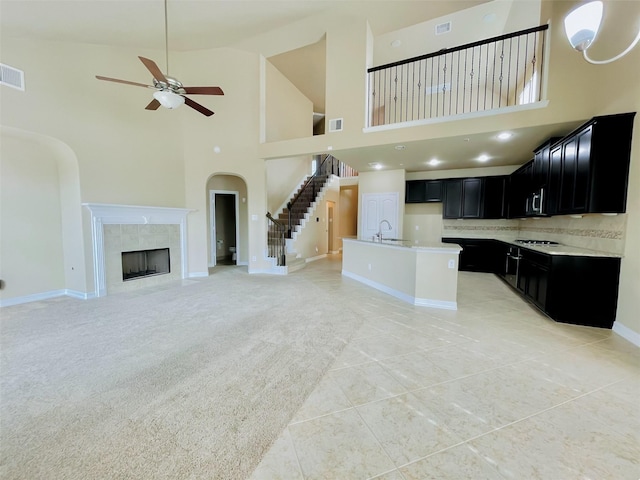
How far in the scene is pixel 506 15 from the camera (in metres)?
4.99

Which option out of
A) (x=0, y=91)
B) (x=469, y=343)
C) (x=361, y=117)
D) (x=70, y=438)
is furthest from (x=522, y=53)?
(x=0, y=91)

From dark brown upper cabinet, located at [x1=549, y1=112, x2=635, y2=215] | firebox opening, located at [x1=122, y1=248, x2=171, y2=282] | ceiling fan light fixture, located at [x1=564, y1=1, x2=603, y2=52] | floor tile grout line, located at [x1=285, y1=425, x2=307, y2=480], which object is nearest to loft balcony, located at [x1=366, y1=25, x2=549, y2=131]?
dark brown upper cabinet, located at [x1=549, y1=112, x2=635, y2=215]

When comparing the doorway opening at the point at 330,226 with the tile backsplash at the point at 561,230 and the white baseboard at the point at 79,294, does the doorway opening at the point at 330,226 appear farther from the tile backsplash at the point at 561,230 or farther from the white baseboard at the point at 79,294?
the white baseboard at the point at 79,294

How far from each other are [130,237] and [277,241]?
9.96ft

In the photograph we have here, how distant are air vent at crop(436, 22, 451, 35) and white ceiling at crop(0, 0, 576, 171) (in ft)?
1.81

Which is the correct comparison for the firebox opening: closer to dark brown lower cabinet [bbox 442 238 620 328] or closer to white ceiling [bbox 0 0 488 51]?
white ceiling [bbox 0 0 488 51]

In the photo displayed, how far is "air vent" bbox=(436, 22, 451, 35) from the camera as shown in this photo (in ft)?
17.0

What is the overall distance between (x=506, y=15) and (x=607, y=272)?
5005 millimetres

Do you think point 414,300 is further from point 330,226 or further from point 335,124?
point 330,226

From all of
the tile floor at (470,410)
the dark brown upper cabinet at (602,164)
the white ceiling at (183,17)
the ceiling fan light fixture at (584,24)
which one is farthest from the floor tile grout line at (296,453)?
the white ceiling at (183,17)

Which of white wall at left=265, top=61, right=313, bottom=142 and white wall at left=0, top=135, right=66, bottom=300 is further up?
white wall at left=265, top=61, right=313, bottom=142

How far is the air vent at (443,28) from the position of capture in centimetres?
519

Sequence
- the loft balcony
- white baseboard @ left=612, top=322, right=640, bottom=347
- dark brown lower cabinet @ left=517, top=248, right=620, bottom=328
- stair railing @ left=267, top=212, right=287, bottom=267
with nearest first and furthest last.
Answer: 1. white baseboard @ left=612, top=322, right=640, bottom=347
2. dark brown lower cabinet @ left=517, top=248, right=620, bottom=328
3. the loft balcony
4. stair railing @ left=267, top=212, right=287, bottom=267

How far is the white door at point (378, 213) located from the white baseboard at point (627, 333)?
412cm
